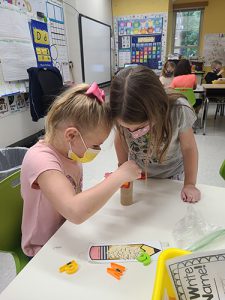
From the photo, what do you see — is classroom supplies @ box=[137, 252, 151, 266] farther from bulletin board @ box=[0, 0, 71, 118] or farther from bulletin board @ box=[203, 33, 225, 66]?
bulletin board @ box=[203, 33, 225, 66]

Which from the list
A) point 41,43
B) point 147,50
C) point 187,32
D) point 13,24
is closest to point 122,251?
point 13,24

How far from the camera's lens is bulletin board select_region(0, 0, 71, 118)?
2.12 m

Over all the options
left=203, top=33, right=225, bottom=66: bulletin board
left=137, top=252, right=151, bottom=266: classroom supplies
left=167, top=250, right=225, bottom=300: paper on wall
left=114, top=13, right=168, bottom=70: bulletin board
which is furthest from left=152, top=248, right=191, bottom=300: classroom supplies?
Answer: left=203, top=33, right=225, bottom=66: bulletin board

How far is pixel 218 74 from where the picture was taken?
5035mm

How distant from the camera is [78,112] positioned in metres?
0.72

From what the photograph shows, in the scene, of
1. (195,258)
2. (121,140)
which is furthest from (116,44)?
(195,258)

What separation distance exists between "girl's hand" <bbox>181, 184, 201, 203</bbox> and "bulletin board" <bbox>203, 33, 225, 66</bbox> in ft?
18.1

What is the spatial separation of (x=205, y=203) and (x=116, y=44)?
15.3 ft

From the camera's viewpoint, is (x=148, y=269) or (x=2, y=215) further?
(x=2, y=215)

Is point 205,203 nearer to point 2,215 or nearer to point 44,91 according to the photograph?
point 2,215

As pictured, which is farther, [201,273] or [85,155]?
[85,155]

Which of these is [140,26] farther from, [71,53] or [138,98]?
[138,98]

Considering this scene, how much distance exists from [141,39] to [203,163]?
126 inches

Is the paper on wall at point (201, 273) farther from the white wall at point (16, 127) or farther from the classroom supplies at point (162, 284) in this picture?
the white wall at point (16, 127)
